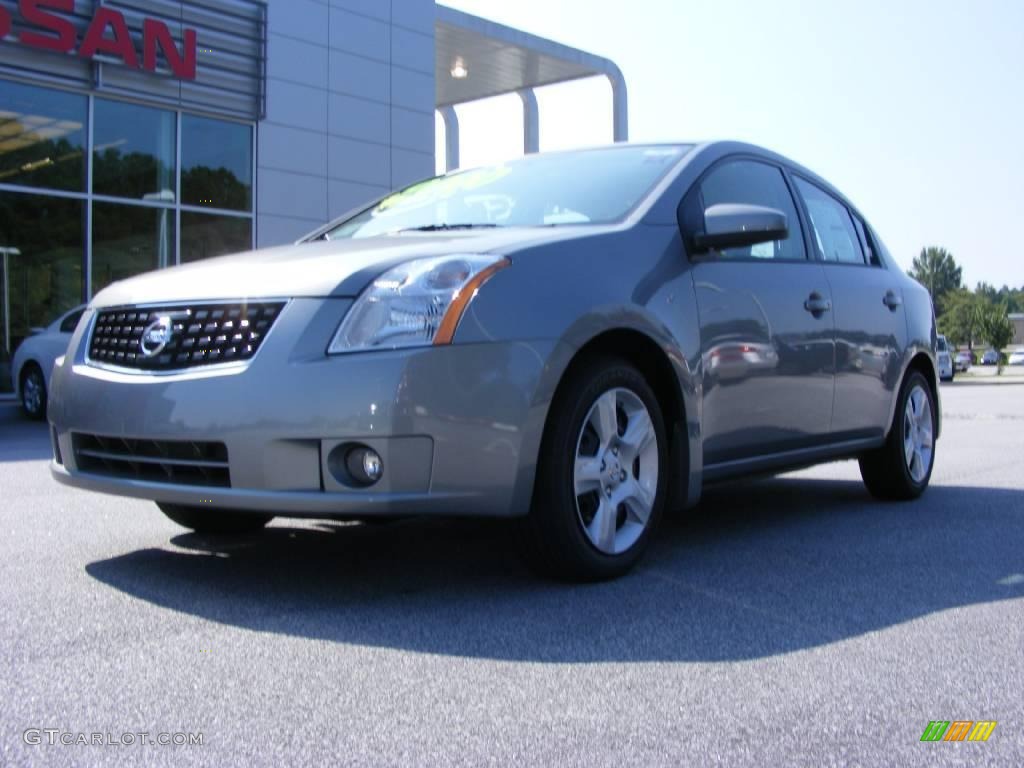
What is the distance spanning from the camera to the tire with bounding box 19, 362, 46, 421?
43.9 ft

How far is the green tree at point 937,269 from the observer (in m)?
166

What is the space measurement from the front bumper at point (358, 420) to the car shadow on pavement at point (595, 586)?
31 cm

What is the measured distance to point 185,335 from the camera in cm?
369

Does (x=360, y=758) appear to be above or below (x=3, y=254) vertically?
below

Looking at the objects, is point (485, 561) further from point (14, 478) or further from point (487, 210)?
point (14, 478)

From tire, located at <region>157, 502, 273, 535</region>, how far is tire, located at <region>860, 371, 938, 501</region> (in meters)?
3.08

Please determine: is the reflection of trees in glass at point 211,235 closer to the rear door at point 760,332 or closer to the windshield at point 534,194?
the windshield at point 534,194

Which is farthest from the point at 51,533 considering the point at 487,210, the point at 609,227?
the point at 609,227

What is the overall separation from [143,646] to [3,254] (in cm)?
1373

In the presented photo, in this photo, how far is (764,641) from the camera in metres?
3.20

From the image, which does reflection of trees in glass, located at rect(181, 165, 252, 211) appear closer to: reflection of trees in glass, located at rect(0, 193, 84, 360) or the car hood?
reflection of trees in glass, located at rect(0, 193, 84, 360)

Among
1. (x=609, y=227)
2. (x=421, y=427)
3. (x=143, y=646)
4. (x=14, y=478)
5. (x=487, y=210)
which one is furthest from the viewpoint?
(x=14, y=478)

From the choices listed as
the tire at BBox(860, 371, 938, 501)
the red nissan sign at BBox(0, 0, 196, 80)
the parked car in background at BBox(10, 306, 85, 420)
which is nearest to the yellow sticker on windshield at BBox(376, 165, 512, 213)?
the tire at BBox(860, 371, 938, 501)

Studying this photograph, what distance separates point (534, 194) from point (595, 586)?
1.62m
